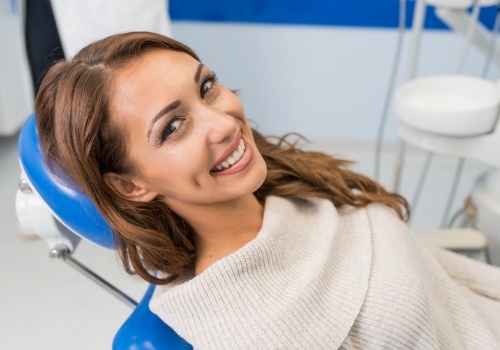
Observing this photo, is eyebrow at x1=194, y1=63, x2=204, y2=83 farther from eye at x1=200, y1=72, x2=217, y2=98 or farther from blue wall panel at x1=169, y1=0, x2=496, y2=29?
blue wall panel at x1=169, y1=0, x2=496, y2=29

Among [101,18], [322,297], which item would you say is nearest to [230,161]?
[322,297]

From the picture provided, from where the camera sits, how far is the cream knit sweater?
77 cm

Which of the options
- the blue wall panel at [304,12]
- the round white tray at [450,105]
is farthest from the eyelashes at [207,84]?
the blue wall panel at [304,12]

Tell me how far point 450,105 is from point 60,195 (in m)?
0.88

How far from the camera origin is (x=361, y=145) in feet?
7.82

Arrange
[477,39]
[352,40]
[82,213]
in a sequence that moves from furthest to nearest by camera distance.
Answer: [352,40]
[477,39]
[82,213]

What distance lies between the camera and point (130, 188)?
0.84 meters

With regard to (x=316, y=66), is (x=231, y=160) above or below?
above

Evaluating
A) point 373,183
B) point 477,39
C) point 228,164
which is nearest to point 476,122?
point 373,183

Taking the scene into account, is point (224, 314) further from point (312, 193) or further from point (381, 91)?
point (381, 91)

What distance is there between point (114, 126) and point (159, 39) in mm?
156

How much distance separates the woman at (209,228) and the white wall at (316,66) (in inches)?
53.2

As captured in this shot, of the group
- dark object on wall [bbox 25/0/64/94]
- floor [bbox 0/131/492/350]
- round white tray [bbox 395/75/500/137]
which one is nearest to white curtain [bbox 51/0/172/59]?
dark object on wall [bbox 25/0/64/94]

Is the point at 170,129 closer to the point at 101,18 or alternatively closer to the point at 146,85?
the point at 146,85
